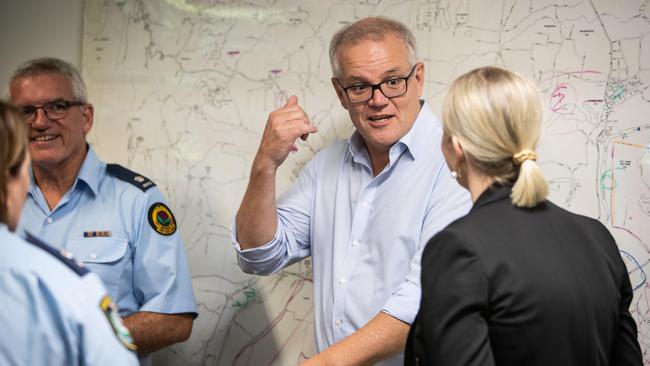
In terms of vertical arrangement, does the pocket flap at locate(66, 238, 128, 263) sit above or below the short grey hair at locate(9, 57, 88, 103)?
below

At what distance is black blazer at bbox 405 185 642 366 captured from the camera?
1.19 meters

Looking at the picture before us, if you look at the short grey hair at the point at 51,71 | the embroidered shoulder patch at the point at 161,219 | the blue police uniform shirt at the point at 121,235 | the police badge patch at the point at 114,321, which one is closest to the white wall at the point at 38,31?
the short grey hair at the point at 51,71

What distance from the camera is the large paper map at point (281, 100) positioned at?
2117 millimetres

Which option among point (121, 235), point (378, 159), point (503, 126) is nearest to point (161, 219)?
point (121, 235)

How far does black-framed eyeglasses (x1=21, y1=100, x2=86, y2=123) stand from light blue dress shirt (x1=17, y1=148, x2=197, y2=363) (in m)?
0.14

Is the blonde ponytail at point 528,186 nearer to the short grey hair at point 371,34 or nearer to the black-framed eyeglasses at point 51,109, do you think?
the short grey hair at point 371,34

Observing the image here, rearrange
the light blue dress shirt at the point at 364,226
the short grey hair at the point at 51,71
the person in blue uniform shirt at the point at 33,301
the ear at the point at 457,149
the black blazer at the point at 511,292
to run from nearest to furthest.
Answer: the person in blue uniform shirt at the point at 33,301
the black blazer at the point at 511,292
the ear at the point at 457,149
the light blue dress shirt at the point at 364,226
the short grey hair at the point at 51,71

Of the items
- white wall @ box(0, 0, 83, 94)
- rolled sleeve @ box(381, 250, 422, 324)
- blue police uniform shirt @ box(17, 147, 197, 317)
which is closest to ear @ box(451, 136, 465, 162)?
rolled sleeve @ box(381, 250, 422, 324)

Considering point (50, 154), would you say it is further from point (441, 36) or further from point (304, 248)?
point (441, 36)

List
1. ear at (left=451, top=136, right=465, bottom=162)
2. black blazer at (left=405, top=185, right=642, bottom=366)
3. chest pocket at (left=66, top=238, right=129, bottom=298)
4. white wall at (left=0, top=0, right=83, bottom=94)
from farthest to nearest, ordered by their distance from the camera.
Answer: white wall at (left=0, top=0, right=83, bottom=94) → chest pocket at (left=66, top=238, right=129, bottom=298) → ear at (left=451, top=136, right=465, bottom=162) → black blazer at (left=405, top=185, right=642, bottom=366)

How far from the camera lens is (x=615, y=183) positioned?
2.12m

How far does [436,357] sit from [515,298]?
0.56ft

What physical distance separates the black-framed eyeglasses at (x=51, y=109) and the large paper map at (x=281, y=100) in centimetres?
53

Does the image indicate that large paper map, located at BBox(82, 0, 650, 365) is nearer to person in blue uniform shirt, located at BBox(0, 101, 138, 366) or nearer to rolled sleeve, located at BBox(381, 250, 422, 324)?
rolled sleeve, located at BBox(381, 250, 422, 324)
